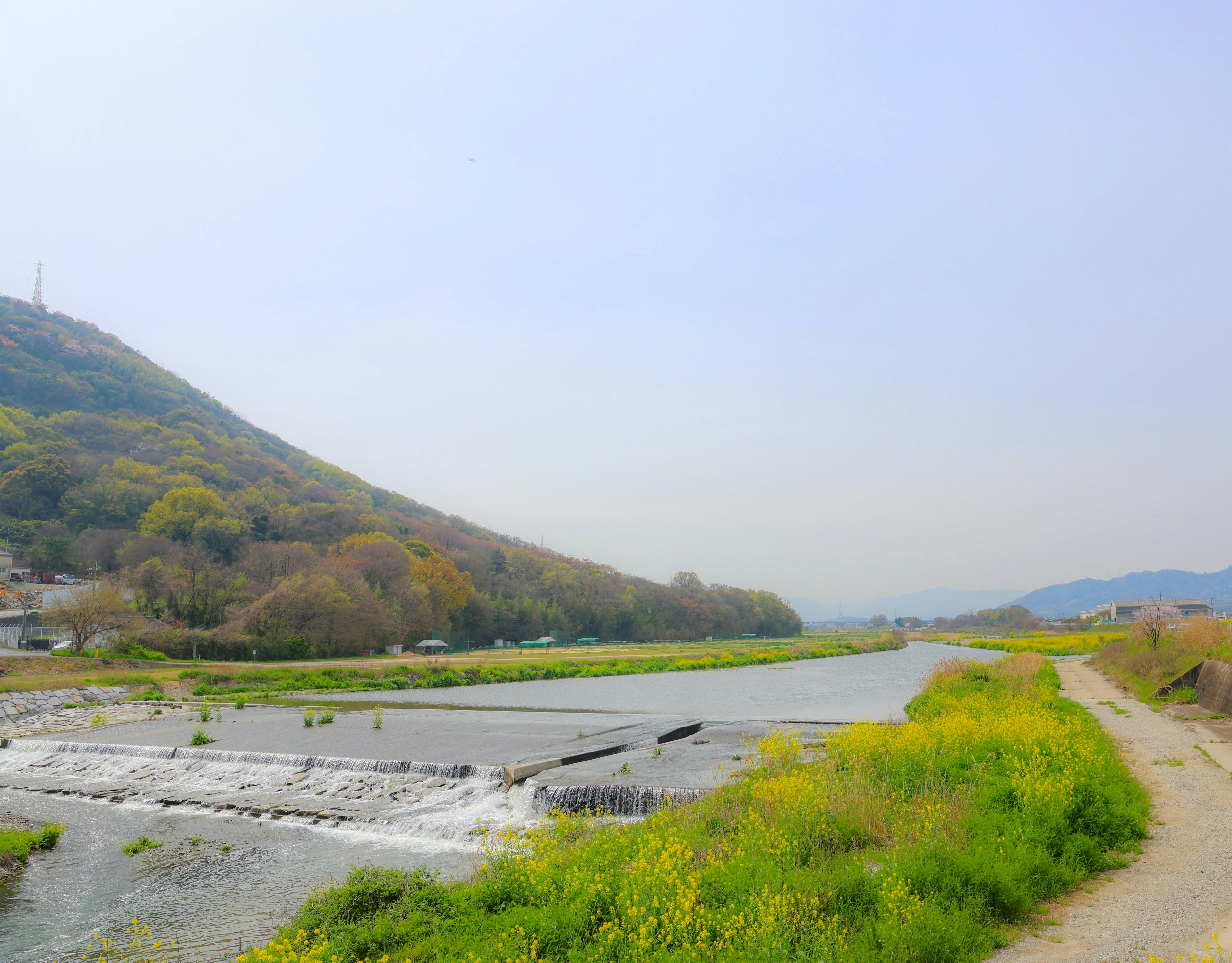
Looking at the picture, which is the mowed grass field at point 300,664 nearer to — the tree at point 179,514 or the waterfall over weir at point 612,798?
the tree at point 179,514

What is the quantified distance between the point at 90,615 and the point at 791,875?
50.5 metres

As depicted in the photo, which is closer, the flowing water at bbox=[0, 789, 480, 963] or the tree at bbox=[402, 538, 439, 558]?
the flowing water at bbox=[0, 789, 480, 963]

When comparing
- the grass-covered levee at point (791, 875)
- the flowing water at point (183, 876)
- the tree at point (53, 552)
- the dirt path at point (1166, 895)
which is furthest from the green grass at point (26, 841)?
the tree at point (53, 552)

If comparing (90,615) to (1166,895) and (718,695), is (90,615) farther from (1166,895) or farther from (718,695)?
(1166,895)

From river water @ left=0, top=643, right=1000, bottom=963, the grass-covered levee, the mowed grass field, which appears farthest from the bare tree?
the mowed grass field

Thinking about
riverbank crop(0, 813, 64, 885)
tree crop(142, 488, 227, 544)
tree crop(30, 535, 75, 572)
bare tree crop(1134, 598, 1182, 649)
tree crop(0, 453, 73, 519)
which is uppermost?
tree crop(0, 453, 73, 519)

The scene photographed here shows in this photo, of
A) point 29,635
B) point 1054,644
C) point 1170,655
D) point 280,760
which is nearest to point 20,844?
point 280,760

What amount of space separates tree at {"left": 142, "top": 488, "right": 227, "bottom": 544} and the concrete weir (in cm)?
5656

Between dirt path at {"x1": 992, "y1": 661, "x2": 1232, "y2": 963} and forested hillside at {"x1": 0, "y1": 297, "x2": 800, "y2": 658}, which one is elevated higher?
forested hillside at {"x1": 0, "y1": 297, "x2": 800, "y2": 658}

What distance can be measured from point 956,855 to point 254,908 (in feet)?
31.5

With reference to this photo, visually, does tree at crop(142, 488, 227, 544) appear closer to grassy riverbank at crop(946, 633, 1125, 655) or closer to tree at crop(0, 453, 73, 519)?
tree at crop(0, 453, 73, 519)

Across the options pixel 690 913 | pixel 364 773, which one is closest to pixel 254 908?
pixel 690 913

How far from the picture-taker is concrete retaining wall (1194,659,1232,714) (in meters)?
21.3

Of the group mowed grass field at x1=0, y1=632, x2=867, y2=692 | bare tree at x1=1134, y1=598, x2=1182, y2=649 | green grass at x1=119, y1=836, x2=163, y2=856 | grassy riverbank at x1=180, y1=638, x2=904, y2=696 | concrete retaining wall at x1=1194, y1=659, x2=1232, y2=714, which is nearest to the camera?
green grass at x1=119, y1=836, x2=163, y2=856
